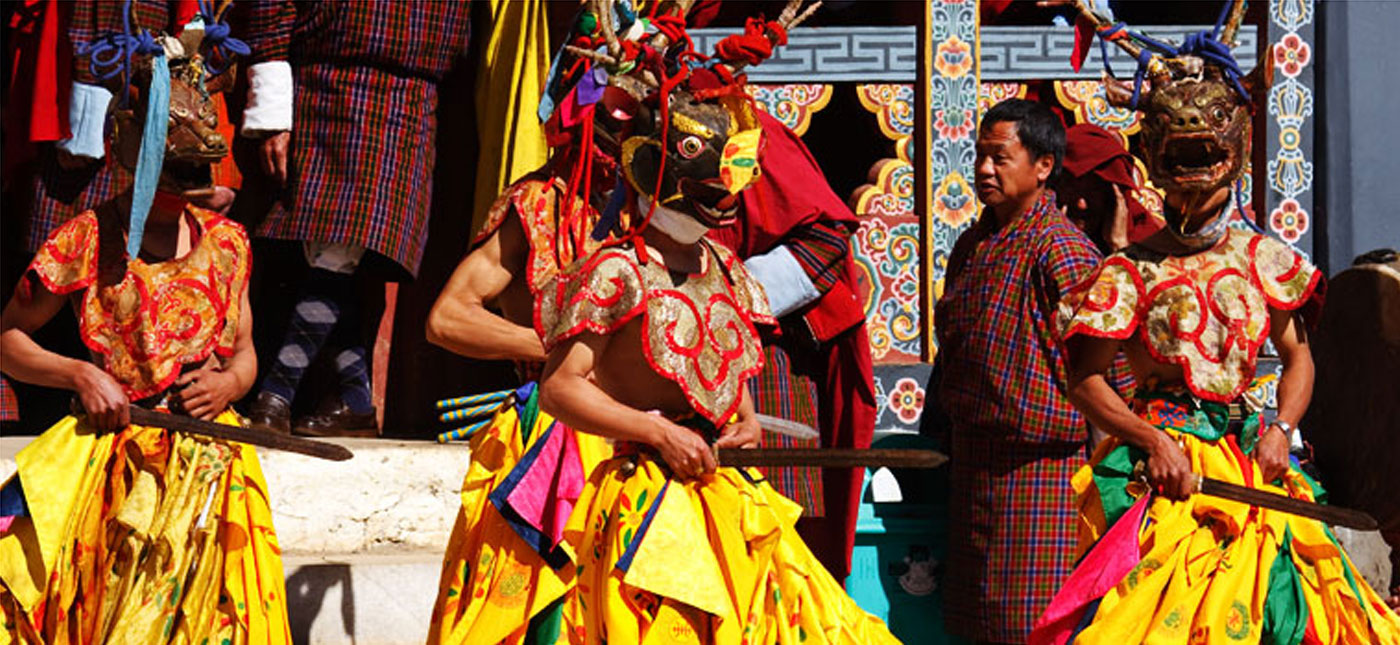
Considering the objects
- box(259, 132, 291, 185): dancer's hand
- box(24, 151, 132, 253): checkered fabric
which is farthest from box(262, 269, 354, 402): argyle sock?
box(24, 151, 132, 253): checkered fabric

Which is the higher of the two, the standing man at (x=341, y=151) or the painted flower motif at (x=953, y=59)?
the painted flower motif at (x=953, y=59)

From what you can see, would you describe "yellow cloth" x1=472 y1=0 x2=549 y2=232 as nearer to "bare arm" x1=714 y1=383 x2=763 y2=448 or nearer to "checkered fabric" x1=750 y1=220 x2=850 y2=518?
"checkered fabric" x1=750 y1=220 x2=850 y2=518

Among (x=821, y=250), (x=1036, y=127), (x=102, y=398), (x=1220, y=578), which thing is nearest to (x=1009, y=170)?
(x=1036, y=127)

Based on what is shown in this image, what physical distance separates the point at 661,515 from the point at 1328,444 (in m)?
2.88

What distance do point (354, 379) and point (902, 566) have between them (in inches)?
77.5

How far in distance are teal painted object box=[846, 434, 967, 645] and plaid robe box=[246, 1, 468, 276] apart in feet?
5.85

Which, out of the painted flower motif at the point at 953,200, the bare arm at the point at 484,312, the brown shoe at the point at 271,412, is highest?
the painted flower motif at the point at 953,200

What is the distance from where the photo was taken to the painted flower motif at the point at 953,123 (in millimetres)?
8289

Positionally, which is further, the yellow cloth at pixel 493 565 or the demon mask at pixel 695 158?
the yellow cloth at pixel 493 565

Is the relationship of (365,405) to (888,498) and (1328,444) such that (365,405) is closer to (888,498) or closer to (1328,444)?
(888,498)

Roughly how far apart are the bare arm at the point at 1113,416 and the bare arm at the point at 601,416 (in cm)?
122

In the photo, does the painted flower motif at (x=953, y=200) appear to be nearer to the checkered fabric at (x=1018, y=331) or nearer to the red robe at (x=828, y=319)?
the red robe at (x=828, y=319)

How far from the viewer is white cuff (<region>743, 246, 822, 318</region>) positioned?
6.89 meters

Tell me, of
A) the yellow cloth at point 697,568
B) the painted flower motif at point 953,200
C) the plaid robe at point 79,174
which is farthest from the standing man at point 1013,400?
the plaid robe at point 79,174
